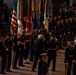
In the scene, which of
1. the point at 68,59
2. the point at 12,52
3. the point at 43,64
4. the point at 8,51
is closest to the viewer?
the point at 68,59

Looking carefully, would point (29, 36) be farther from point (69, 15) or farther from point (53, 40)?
point (69, 15)

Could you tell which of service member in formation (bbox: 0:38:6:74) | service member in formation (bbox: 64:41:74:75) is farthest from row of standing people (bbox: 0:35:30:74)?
service member in formation (bbox: 64:41:74:75)

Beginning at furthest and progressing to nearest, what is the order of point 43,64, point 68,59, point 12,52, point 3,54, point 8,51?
1. point 12,52
2. point 8,51
3. point 3,54
4. point 43,64
5. point 68,59

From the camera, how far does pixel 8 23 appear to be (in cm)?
2723

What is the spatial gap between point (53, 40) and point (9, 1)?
13.5 metres

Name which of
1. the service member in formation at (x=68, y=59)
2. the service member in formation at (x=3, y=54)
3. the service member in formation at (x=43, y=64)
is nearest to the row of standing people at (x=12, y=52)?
the service member in formation at (x=3, y=54)

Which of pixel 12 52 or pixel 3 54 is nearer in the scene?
pixel 3 54

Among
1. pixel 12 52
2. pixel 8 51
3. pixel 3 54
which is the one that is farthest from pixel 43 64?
pixel 12 52

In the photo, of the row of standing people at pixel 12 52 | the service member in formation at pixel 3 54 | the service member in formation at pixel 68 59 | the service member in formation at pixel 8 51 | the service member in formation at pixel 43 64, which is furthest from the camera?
the service member in formation at pixel 8 51

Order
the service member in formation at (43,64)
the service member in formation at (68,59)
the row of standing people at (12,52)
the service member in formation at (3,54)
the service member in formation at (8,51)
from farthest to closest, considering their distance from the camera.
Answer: the service member in formation at (8,51) → the row of standing people at (12,52) → the service member in formation at (3,54) → the service member in formation at (43,64) → the service member in formation at (68,59)

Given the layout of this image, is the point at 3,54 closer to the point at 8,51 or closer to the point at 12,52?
the point at 8,51

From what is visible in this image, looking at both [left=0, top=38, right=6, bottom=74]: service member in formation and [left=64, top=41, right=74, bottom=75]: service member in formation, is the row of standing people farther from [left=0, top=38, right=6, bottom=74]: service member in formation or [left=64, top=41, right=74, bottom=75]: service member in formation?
[left=64, top=41, right=74, bottom=75]: service member in formation

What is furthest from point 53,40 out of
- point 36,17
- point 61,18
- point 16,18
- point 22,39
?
point 61,18

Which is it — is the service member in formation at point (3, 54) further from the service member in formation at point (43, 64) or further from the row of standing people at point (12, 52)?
the service member in formation at point (43, 64)
